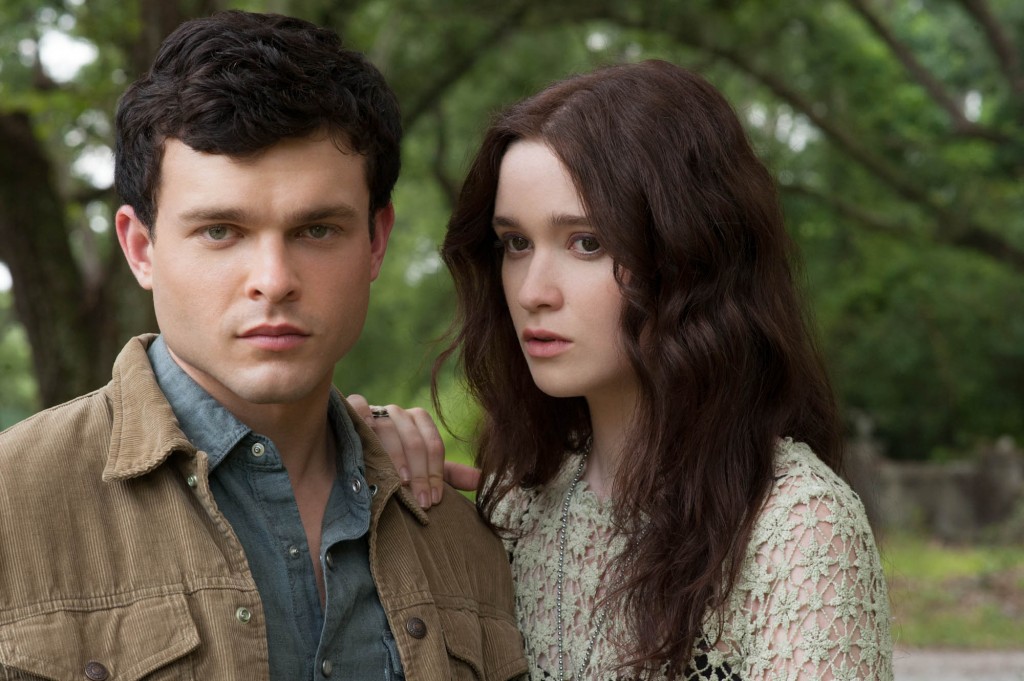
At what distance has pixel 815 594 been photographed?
2.86 metres

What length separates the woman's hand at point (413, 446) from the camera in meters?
3.26

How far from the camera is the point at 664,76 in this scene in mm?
3277

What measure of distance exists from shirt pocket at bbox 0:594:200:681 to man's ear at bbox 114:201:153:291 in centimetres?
74

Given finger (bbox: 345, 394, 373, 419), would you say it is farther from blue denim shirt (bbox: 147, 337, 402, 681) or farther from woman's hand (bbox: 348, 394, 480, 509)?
blue denim shirt (bbox: 147, 337, 402, 681)

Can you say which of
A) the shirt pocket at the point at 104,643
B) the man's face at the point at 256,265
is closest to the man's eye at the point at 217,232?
the man's face at the point at 256,265

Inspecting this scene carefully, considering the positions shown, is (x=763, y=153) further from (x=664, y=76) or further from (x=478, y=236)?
(x=478, y=236)

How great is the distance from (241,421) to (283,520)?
24 cm

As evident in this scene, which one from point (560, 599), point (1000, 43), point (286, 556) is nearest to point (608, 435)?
point (560, 599)

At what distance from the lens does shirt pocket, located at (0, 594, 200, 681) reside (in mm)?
2328

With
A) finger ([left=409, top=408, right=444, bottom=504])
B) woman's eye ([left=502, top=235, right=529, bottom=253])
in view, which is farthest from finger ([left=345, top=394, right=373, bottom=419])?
woman's eye ([left=502, top=235, right=529, bottom=253])

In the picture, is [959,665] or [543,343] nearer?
[543,343]

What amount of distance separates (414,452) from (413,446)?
0.06ft

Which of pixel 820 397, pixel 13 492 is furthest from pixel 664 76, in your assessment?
pixel 13 492

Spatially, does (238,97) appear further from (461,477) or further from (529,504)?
(529,504)
